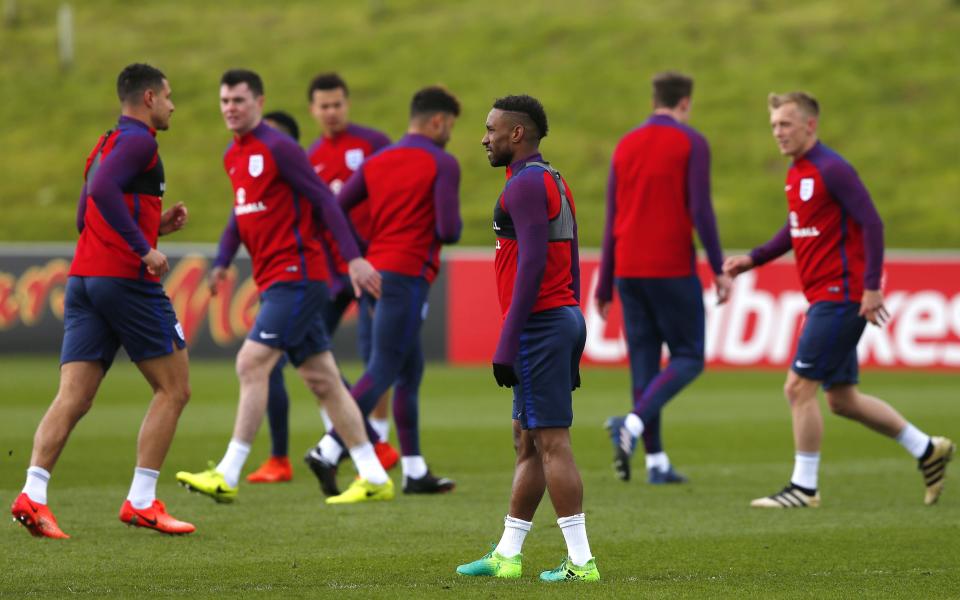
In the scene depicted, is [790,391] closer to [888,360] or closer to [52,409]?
[52,409]

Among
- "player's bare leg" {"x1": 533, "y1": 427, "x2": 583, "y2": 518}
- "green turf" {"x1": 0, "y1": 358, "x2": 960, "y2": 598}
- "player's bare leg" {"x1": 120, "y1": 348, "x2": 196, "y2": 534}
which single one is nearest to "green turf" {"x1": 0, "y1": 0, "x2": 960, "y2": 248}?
"green turf" {"x1": 0, "y1": 358, "x2": 960, "y2": 598}

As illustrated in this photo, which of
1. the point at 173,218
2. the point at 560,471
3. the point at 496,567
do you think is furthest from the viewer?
the point at 173,218

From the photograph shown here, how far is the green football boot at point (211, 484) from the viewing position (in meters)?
8.22

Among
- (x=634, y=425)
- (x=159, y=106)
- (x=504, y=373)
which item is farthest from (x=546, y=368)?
(x=634, y=425)

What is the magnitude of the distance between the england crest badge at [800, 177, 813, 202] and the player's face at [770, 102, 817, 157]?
177 mm

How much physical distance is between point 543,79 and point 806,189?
28143mm

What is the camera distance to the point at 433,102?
9.38 meters

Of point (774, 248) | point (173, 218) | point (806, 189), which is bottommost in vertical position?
point (774, 248)

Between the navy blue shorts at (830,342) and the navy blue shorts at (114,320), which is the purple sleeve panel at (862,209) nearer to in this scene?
the navy blue shorts at (830,342)

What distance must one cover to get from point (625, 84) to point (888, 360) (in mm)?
17442

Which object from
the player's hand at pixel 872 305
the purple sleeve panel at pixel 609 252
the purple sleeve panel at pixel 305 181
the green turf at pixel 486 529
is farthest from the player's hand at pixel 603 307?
the purple sleeve panel at pixel 305 181

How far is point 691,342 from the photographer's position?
32.4 feet

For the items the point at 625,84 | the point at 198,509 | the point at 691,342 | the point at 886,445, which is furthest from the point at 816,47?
the point at 198,509

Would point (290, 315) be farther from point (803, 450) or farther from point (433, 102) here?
point (803, 450)
